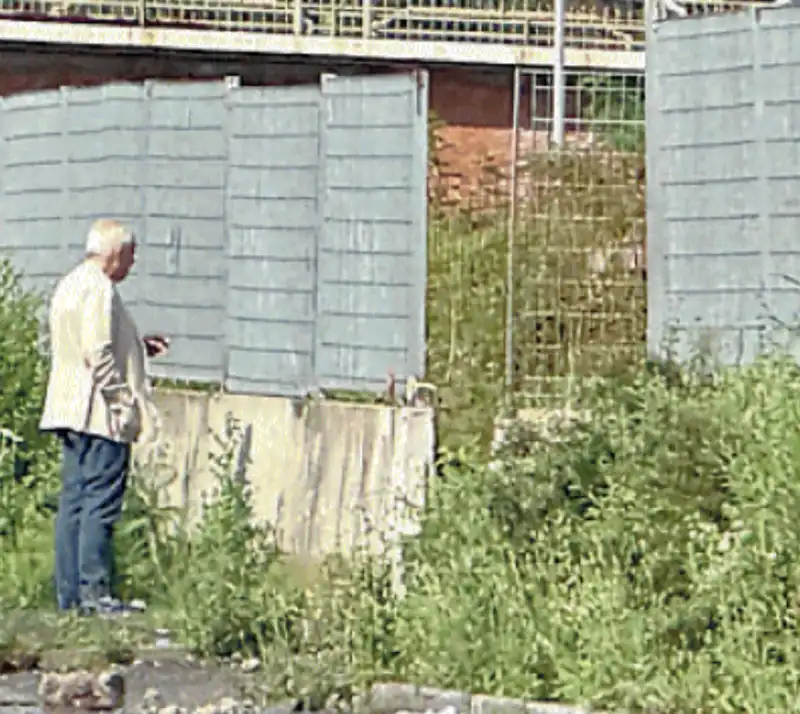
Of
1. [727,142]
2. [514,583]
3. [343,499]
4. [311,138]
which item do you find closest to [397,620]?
[514,583]

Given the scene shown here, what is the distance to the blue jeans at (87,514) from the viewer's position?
12164 mm

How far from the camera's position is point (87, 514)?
12.2 metres

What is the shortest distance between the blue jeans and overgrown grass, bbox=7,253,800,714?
407 millimetres

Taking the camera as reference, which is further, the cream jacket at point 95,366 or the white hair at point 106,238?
the white hair at point 106,238

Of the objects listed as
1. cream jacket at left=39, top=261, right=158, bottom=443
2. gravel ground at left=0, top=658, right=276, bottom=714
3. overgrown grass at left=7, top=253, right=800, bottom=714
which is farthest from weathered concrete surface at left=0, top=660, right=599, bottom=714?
cream jacket at left=39, top=261, right=158, bottom=443

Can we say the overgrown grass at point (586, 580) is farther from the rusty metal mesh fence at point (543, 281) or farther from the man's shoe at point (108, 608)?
the rusty metal mesh fence at point (543, 281)

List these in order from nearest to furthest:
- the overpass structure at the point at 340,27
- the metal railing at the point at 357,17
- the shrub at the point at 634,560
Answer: the shrub at the point at 634,560 < the overpass structure at the point at 340,27 < the metal railing at the point at 357,17

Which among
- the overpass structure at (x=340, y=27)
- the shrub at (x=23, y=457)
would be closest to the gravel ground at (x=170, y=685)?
the shrub at (x=23, y=457)

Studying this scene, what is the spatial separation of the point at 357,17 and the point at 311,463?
44.1 feet

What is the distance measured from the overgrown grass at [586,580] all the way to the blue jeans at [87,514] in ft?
1.33

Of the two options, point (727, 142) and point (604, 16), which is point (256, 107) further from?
point (604, 16)

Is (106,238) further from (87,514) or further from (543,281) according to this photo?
(543,281)

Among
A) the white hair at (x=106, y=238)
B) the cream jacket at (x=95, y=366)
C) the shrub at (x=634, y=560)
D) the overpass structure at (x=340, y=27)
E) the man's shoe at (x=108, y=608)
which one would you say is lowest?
the man's shoe at (x=108, y=608)

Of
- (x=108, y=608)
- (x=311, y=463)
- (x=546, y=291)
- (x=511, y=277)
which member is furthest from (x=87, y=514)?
(x=546, y=291)
